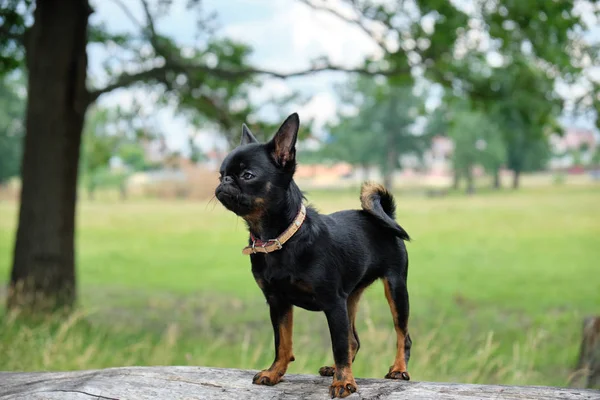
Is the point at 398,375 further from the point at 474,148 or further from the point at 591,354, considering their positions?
the point at 474,148

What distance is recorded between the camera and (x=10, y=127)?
107 ft

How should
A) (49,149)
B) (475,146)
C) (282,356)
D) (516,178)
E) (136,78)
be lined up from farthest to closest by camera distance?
(516,178) < (475,146) < (136,78) < (49,149) < (282,356)

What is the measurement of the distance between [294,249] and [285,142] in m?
0.54

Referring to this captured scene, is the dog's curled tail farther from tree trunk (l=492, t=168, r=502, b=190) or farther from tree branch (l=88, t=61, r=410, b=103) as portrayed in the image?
tree trunk (l=492, t=168, r=502, b=190)

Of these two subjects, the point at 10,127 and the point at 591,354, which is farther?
the point at 10,127

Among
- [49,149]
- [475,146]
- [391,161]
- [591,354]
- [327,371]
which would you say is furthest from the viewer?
[391,161]

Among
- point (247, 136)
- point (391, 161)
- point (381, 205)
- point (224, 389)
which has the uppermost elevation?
point (391, 161)

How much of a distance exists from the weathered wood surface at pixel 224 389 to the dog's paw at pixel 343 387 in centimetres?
14

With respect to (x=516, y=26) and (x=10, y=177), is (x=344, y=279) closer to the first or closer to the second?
(x=516, y=26)

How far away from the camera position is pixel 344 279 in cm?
344

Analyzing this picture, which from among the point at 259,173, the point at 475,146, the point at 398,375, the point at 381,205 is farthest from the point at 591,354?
the point at 475,146

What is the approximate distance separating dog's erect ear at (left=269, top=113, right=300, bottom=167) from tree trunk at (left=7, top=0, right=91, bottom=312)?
7.94 meters

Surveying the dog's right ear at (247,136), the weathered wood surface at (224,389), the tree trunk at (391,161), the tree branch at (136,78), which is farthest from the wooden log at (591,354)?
the tree trunk at (391,161)

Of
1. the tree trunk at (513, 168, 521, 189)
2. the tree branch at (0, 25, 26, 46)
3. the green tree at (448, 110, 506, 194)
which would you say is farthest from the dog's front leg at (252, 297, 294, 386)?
the tree trunk at (513, 168, 521, 189)
